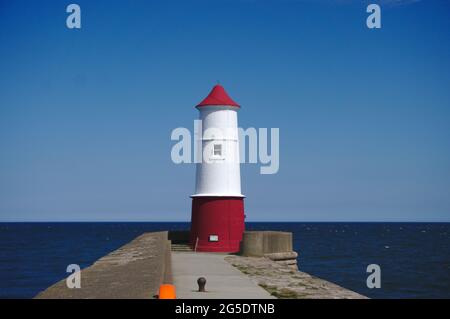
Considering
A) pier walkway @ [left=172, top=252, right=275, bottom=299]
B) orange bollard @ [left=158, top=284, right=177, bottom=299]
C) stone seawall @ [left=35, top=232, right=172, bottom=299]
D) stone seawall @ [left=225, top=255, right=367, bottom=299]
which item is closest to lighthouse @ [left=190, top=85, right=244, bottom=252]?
pier walkway @ [left=172, top=252, right=275, bottom=299]

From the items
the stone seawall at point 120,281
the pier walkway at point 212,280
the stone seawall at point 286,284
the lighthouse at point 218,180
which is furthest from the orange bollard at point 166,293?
the lighthouse at point 218,180

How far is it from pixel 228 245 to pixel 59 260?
1496 inches

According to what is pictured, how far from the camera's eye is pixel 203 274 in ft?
53.4

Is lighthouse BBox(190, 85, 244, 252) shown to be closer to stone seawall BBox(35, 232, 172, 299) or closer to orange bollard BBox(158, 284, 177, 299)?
stone seawall BBox(35, 232, 172, 299)

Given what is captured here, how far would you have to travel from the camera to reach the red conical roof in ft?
78.9

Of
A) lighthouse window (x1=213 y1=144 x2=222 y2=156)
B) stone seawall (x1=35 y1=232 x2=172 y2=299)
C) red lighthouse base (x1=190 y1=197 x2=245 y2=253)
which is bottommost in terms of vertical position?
stone seawall (x1=35 y1=232 x2=172 y2=299)

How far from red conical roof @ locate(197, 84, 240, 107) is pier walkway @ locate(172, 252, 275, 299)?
6151 millimetres

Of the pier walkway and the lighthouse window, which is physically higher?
the lighthouse window

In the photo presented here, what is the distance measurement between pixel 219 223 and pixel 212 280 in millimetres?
9113

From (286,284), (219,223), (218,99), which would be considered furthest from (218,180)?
(286,284)
